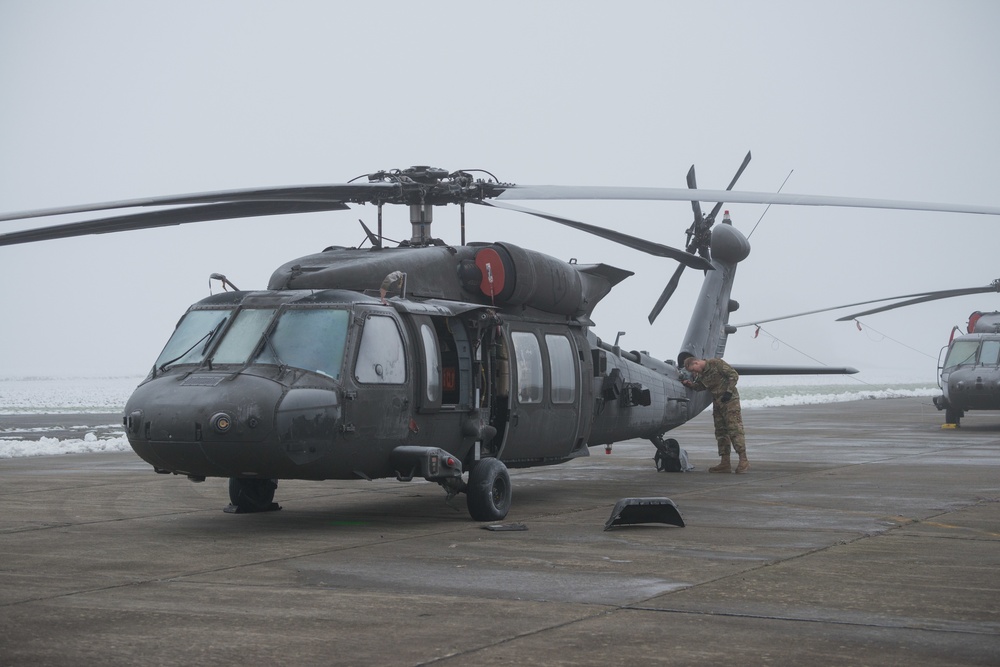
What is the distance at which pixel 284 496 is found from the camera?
44.5 feet

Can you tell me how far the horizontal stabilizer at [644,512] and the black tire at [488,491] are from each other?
114cm

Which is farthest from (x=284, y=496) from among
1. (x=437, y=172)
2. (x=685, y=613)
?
(x=685, y=613)

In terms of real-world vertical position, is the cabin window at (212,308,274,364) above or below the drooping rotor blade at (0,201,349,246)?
below

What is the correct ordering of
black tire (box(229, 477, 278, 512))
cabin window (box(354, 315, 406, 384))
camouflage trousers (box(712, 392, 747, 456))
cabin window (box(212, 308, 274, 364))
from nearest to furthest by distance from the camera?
cabin window (box(212, 308, 274, 364)) < cabin window (box(354, 315, 406, 384)) < black tire (box(229, 477, 278, 512)) < camouflage trousers (box(712, 392, 747, 456))

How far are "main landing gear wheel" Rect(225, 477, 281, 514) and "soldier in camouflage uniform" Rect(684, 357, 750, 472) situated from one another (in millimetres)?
7013

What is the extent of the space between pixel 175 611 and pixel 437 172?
Result: 590 cm

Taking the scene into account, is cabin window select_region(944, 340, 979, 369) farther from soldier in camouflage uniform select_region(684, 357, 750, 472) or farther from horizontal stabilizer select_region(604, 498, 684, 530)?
horizontal stabilizer select_region(604, 498, 684, 530)

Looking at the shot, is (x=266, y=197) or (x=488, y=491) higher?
(x=266, y=197)

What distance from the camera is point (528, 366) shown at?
1230cm

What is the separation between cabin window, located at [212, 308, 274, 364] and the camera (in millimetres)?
10133

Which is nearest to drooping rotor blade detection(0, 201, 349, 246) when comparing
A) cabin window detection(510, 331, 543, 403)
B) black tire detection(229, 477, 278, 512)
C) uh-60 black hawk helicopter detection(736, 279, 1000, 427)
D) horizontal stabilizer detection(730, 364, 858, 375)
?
cabin window detection(510, 331, 543, 403)

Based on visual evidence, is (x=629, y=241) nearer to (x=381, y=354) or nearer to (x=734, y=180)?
(x=381, y=354)

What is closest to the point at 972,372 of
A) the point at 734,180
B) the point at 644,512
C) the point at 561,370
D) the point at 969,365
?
the point at 969,365

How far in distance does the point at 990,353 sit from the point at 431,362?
66.4 feet
